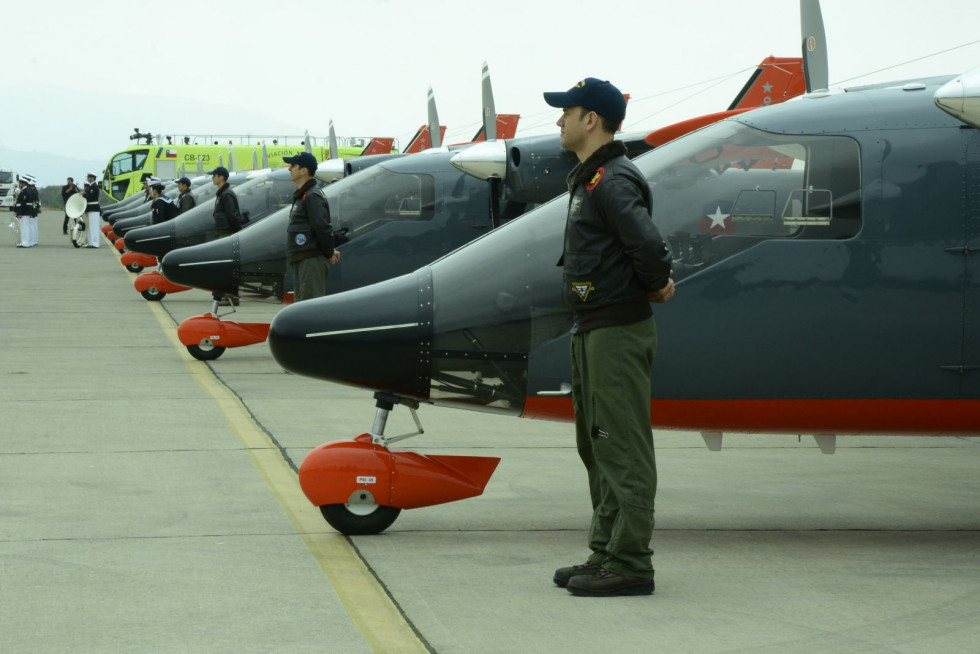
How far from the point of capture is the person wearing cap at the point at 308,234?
11109 millimetres

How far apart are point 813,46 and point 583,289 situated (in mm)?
4485

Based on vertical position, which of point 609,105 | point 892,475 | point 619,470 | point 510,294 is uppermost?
point 609,105

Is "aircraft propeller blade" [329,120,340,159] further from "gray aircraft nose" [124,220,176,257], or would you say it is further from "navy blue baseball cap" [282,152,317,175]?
"navy blue baseball cap" [282,152,317,175]

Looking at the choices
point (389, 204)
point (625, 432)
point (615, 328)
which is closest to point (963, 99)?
point (615, 328)

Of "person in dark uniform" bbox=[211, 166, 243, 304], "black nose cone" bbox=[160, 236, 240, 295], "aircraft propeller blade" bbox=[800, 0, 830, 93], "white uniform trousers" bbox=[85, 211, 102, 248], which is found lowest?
"white uniform trousers" bbox=[85, 211, 102, 248]

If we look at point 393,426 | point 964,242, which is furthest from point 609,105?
point 393,426

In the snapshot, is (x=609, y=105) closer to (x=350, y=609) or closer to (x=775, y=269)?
(x=775, y=269)

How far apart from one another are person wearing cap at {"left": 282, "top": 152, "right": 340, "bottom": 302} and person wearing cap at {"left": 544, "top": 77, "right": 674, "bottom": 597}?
250 inches

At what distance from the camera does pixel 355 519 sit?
5.93 metres

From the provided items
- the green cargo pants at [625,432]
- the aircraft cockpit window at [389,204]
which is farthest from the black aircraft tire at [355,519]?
the aircraft cockpit window at [389,204]

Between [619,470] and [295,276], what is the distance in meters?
7.10

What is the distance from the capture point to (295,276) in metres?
11.5

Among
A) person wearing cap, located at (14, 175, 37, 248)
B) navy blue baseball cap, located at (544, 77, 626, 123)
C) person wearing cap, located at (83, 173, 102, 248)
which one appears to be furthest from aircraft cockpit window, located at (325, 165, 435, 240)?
person wearing cap, located at (83, 173, 102, 248)

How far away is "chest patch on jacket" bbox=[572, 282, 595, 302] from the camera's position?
4922 millimetres
